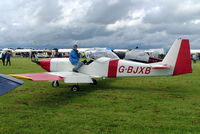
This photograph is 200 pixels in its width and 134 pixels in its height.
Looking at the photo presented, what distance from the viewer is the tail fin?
9320 mm

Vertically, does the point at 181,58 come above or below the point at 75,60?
above

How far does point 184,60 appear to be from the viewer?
30.6 ft

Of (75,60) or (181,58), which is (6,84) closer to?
(75,60)

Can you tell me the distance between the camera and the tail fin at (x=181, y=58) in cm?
932

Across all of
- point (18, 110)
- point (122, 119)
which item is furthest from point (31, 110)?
point (122, 119)

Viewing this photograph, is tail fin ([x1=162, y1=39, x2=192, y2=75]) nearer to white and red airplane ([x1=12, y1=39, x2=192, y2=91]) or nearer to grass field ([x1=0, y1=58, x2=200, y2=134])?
white and red airplane ([x1=12, y1=39, x2=192, y2=91])

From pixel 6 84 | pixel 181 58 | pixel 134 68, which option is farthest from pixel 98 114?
pixel 181 58

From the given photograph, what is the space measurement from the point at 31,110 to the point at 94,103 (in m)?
1.91

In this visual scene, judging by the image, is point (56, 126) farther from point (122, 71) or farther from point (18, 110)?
point (122, 71)

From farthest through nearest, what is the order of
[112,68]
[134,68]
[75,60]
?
1. [75,60]
2. [112,68]
3. [134,68]

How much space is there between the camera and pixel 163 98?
26.5 feet

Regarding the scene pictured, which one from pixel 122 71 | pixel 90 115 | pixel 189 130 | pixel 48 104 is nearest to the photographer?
pixel 189 130

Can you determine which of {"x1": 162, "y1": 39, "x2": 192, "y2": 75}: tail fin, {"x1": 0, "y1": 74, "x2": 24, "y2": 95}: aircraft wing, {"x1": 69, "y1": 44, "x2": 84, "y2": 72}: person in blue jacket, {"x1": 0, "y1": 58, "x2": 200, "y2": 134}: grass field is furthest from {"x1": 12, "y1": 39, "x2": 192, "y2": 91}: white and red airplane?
{"x1": 0, "y1": 74, "x2": 24, "y2": 95}: aircraft wing

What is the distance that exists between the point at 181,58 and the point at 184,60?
139 millimetres
